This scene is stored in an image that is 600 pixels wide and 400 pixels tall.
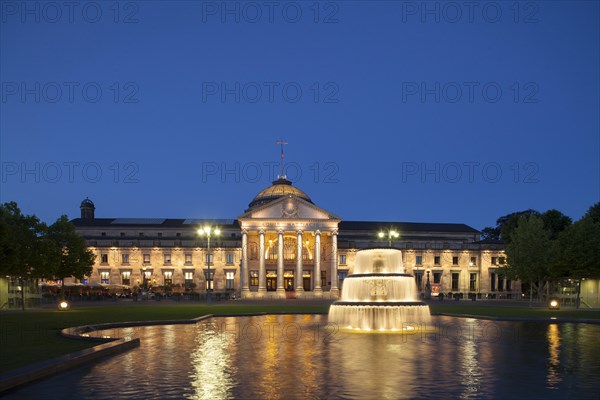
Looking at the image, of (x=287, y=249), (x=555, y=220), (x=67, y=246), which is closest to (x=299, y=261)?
(x=287, y=249)

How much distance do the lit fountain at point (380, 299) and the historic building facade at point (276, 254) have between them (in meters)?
57.7

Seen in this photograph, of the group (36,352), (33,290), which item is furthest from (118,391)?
(33,290)

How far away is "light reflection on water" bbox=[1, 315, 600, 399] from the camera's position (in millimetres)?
13156

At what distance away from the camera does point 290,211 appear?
9456 centimetres

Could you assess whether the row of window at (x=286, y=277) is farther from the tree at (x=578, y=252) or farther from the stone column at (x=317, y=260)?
the tree at (x=578, y=252)

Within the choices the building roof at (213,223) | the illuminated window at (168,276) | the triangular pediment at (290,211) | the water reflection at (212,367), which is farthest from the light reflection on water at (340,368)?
the building roof at (213,223)

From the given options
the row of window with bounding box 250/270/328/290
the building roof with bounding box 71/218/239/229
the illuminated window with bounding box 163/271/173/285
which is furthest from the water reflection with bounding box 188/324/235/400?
the building roof with bounding box 71/218/239/229

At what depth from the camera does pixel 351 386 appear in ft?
45.0

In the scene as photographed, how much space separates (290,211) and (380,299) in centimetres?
6490

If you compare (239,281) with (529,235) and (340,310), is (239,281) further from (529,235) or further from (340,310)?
(340,310)

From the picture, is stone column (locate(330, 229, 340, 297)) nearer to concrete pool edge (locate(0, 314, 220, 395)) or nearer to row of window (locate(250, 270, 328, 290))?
row of window (locate(250, 270, 328, 290))

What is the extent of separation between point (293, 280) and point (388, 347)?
80896mm

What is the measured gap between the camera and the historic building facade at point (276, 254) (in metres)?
94.5

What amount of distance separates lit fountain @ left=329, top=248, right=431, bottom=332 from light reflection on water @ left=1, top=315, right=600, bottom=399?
2.16m
